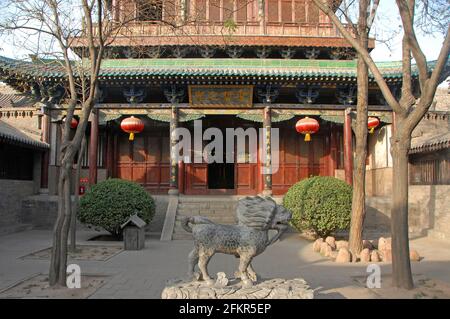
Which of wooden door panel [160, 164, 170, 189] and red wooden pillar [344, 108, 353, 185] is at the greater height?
red wooden pillar [344, 108, 353, 185]

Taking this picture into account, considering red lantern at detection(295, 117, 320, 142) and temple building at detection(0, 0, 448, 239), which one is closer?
temple building at detection(0, 0, 448, 239)

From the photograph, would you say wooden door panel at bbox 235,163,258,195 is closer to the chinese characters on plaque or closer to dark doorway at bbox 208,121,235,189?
dark doorway at bbox 208,121,235,189

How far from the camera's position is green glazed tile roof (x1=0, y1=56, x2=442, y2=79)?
12914mm

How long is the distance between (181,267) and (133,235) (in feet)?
7.99

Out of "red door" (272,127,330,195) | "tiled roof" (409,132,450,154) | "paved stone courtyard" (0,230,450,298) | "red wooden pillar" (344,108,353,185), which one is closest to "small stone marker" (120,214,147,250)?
"paved stone courtyard" (0,230,450,298)

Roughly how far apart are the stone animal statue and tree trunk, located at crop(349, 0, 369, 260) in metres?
4.64

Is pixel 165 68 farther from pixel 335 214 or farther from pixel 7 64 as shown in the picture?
pixel 335 214

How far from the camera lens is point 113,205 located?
34.3ft

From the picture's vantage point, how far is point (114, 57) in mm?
15352

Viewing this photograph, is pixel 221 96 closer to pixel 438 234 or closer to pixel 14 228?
pixel 14 228

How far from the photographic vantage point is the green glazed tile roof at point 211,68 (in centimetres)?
1291

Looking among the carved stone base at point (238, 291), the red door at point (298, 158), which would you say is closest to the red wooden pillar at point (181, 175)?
the red door at point (298, 158)

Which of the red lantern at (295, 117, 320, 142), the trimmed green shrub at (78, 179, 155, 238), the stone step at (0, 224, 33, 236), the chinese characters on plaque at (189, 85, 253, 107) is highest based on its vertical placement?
the chinese characters on plaque at (189, 85, 253, 107)

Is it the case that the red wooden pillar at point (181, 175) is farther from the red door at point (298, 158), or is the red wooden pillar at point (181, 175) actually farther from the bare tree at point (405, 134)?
the bare tree at point (405, 134)
